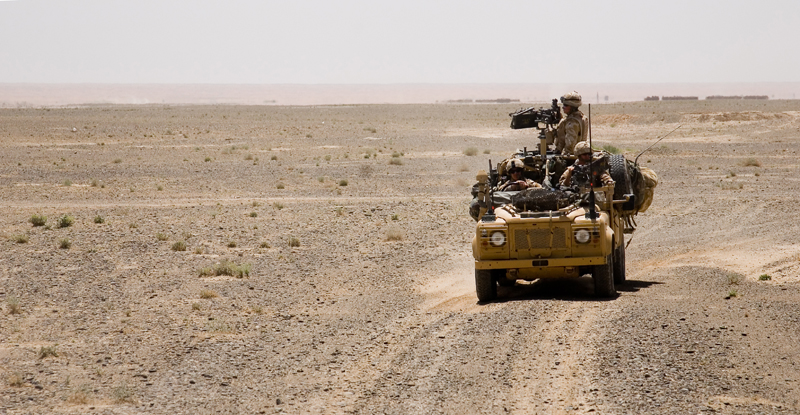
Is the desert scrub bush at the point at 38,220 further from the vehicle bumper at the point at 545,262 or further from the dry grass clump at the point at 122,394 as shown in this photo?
the dry grass clump at the point at 122,394

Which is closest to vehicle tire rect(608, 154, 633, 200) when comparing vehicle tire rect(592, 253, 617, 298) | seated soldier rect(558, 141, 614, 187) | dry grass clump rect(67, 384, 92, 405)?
seated soldier rect(558, 141, 614, 187)

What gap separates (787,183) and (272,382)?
83.6 feet

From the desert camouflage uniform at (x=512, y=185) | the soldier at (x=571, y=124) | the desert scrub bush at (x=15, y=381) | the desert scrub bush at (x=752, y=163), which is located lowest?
the desert scrub bush at (x=752, y=163)

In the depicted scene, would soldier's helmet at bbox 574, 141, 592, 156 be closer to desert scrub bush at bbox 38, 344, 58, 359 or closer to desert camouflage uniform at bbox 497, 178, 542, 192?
desert camouflage uniform at bbox 497, 178, 542, 192

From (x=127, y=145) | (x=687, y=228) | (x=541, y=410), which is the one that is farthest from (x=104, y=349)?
(x=127, y=145)

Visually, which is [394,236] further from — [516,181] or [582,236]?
[582,236]

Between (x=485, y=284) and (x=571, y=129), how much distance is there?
12.3ft

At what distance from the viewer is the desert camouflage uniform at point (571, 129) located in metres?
14.7

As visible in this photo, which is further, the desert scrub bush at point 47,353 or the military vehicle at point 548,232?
the military vehicle at point 548,232

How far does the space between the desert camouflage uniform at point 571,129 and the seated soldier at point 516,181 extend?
1615 millimetres

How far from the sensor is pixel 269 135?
5875cm

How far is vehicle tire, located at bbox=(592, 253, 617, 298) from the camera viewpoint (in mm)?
11938

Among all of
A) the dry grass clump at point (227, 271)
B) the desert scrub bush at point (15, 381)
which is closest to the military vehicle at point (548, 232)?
the dry grass clump at point (227, 271)

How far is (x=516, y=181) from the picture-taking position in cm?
1306
